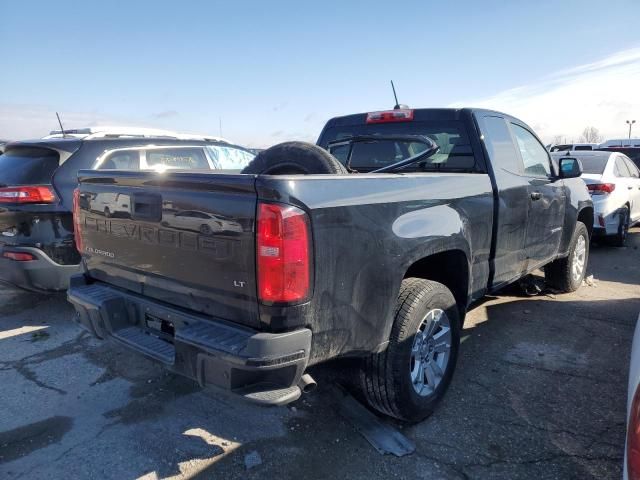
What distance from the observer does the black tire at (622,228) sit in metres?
8.19

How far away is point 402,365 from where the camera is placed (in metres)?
2.67

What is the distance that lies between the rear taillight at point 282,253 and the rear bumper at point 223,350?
0.19 m

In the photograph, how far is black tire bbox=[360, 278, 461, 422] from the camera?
8.72 ft

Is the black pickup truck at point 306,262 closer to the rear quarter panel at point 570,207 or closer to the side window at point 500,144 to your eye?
the side window at point 500,144

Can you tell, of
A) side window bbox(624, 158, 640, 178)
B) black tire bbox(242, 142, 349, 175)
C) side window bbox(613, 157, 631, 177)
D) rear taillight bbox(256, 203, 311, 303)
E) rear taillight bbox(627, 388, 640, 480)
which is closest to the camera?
rear taillight bbox(627, 388, 640, 480)

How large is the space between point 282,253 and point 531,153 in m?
3.33

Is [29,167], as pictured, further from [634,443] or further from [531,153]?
[634,443]

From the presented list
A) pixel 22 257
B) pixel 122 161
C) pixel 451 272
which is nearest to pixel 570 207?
pixel 451 272

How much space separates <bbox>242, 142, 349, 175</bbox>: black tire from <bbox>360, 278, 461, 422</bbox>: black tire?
33.3 inches

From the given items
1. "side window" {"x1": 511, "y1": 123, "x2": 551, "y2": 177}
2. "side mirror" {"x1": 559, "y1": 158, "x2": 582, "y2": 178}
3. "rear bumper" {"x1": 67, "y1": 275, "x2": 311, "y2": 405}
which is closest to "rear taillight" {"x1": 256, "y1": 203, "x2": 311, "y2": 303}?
"rear bumper" {"x1": 67, "y1": 275, "x2": 311, "y2": 405}

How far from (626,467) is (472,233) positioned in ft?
5.77

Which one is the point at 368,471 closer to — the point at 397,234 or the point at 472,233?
the point at 397,234

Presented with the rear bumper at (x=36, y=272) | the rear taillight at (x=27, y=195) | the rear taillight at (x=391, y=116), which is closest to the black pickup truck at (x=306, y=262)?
the rear taillight at (x=391, y=116)

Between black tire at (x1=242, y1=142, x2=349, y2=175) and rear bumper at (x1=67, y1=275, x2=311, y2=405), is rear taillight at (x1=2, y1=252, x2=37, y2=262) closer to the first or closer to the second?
rear bumper at (x1=67, y1=275, x2=311, y2=405)
